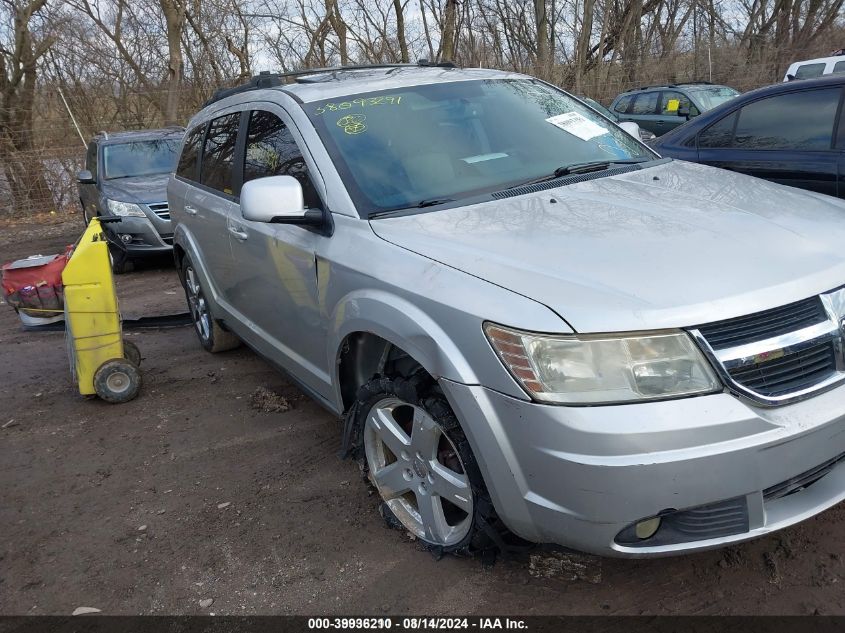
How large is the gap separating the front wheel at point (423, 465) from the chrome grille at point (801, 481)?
872 mm

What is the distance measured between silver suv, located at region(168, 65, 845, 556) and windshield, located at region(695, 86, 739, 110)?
10.00 m

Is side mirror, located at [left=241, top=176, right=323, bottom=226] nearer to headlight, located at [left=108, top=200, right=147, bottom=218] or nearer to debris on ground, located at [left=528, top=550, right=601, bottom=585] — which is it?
debris on ground, located at [left=528, top=550, right=601, bottom=585]

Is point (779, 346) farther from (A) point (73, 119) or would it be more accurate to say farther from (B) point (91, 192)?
(A) point (73, 119)

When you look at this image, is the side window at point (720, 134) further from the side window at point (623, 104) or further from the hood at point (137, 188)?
the side window at point (623, 104)

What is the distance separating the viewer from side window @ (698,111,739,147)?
5.66 m

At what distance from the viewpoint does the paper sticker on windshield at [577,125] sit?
375cm

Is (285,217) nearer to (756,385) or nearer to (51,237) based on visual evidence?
(756,385)

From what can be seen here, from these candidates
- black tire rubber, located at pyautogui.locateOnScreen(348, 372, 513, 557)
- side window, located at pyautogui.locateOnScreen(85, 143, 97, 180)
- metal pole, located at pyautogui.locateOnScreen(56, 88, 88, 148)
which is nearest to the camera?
black tire rubber, located at pyautogui.locateOnScreen(348, 372, 513, 557)

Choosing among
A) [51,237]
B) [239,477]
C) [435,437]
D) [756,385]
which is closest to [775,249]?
[756,385]

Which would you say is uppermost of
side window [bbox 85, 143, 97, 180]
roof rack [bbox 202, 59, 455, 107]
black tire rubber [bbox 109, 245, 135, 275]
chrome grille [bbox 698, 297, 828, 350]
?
roof rack [bbox 202, 59, 455, 107]

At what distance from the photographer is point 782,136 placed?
5.31 meters

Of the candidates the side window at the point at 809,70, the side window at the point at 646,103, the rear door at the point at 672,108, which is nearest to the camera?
the side window at the point at 809,70

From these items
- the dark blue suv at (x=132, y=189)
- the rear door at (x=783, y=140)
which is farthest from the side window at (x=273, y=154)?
the dark blue suv at (x=132, y=189)

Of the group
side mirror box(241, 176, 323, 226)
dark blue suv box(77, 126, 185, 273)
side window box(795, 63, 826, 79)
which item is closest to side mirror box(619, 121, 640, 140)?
side mirror box(241, 176, 323, 226)
